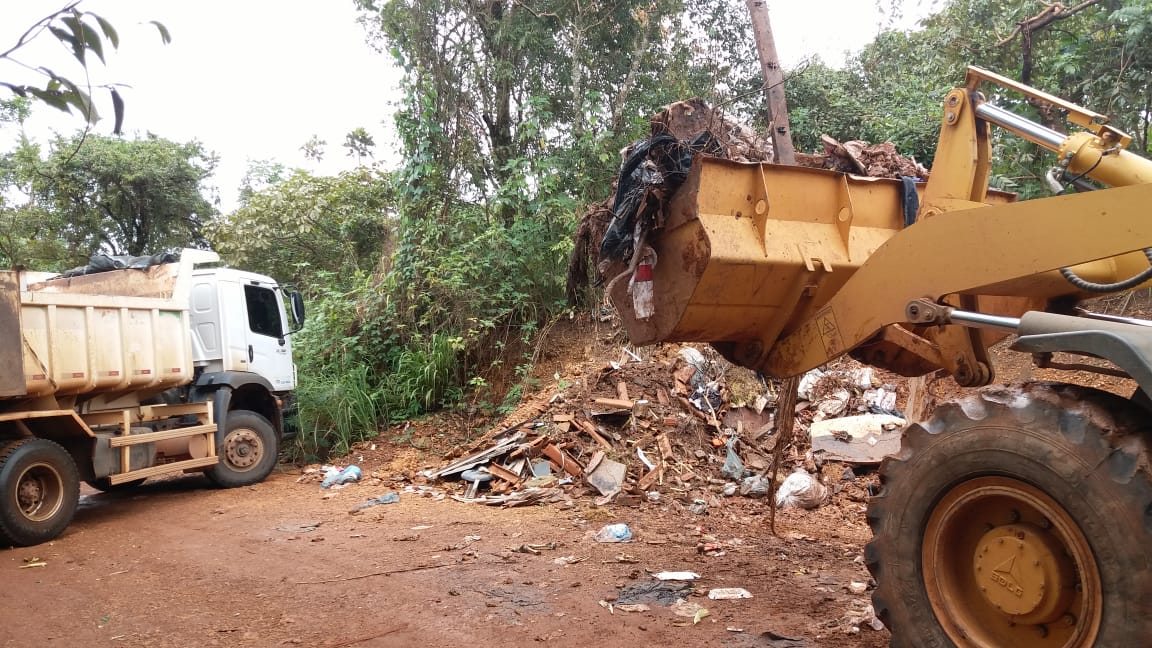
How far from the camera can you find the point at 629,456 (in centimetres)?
882

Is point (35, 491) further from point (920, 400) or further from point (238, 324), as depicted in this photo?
point (920, 400)

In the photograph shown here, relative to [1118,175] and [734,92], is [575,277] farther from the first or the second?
[734,92]

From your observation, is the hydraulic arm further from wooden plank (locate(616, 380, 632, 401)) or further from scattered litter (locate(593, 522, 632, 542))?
wooden plank (locate(616, 380, 632, 401))

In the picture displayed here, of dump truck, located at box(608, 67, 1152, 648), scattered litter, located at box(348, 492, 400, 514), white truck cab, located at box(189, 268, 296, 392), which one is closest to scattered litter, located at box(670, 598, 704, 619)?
dump truck, located at box(608, 67, 1152, 648)

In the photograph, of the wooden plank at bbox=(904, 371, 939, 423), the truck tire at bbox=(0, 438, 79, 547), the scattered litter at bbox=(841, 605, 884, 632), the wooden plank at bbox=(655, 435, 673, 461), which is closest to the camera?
the scattered litter at bbox=(841, 605, 884, 632)

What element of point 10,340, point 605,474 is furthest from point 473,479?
point 10,340

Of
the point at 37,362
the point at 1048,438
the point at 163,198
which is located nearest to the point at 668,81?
the point at 37,362

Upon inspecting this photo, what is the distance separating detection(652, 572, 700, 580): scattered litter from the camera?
16.9 ft

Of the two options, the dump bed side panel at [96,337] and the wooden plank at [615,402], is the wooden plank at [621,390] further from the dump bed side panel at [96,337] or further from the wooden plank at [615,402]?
the dump bed side panel at [96,337]

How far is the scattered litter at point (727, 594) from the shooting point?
472 centimetres

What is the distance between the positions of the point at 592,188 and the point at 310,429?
19.2ft

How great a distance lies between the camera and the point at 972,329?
3.83 metres

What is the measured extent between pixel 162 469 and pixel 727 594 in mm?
7179

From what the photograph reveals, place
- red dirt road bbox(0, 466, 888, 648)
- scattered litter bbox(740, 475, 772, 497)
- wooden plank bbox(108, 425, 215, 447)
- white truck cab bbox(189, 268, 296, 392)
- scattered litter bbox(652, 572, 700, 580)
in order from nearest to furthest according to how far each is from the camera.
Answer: red dirt road bbox(0, 466, 888, 648)
scattered litter bbox(652, 572, 700, 580)
scattered litter bbox(740, 475, 772, 497)
wooden plank bbox(108, 425, 215, 447)
white truck cab bbox(189, 268, 296, 392)
